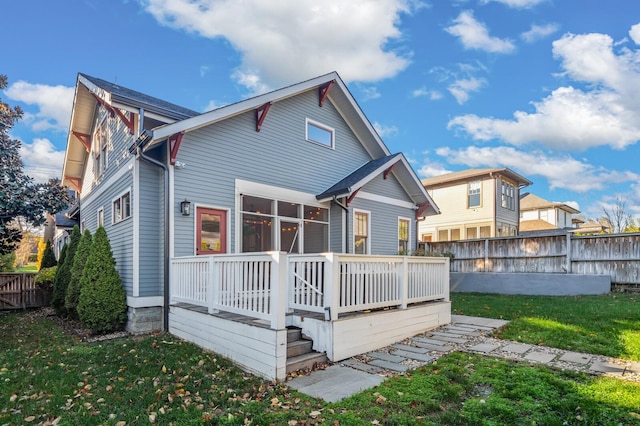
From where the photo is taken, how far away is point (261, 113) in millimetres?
9023

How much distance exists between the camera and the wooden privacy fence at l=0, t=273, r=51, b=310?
12.1 m

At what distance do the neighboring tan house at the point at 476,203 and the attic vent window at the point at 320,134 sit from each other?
14434 millimetres

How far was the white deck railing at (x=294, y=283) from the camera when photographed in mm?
4816

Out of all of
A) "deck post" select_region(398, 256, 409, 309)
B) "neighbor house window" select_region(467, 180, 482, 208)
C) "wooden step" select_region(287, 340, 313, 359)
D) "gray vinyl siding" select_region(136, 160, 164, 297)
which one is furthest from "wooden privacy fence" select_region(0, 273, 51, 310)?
"neighbor house window" select_region(467, 180, 482, 208)

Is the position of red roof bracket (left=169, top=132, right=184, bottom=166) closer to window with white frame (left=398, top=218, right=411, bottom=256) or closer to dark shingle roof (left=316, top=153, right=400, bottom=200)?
dark shingle roof (left=316, top=153, right=400, bottom=200)

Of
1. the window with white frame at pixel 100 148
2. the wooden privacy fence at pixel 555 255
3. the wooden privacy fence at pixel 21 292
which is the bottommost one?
the wooden privacy fence at pixel 21 292

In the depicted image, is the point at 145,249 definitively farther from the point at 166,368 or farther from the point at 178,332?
the point at 166,368

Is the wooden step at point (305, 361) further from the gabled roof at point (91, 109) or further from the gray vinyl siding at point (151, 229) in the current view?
the gabled roof at point (91, 109)

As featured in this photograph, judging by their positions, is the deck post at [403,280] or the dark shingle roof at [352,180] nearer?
the deck post at [403,280]

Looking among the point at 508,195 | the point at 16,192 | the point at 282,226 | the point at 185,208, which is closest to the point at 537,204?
the point at 508,195

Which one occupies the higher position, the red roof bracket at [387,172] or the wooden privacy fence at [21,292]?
the red roof bracket at [387,172]

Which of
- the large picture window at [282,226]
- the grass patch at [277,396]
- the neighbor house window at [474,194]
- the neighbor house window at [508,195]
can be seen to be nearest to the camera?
the grass patch at [277,396]

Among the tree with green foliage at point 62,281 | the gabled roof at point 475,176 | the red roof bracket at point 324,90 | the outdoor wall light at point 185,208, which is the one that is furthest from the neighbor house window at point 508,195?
the tree with green foliage at point 62,281

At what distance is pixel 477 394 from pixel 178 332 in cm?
537
